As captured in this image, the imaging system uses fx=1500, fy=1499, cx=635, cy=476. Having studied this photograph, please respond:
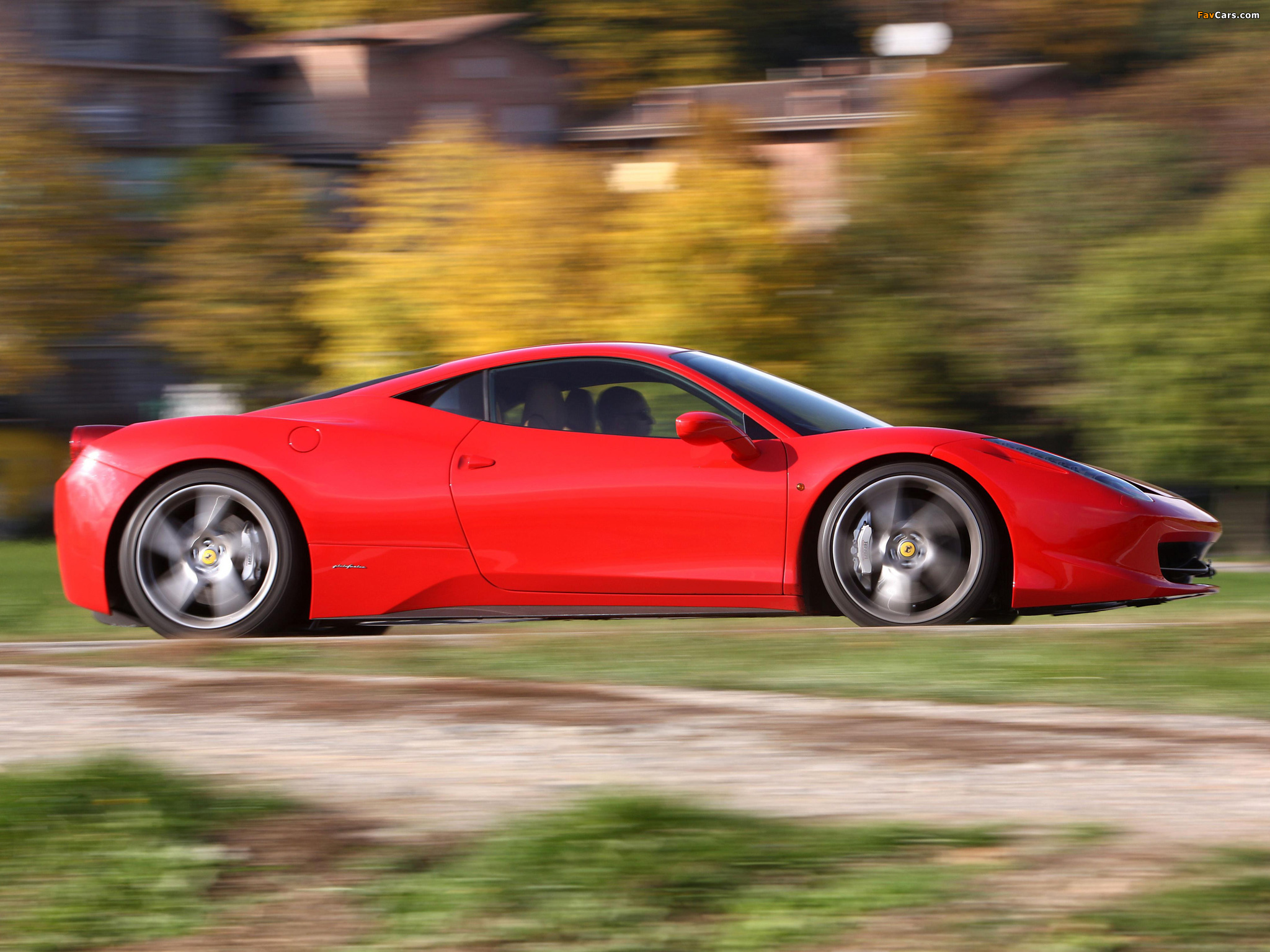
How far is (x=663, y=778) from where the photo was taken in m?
3.57

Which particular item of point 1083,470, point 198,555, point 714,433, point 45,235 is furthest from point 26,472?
point 1083,470

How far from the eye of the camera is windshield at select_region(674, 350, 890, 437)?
19.9 feet

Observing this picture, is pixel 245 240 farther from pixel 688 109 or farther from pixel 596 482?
pixel 596 482

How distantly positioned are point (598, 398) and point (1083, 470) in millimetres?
1942

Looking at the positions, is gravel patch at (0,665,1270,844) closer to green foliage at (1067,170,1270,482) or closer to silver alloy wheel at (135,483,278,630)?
silver alloy wheel at (135,483,278,630)

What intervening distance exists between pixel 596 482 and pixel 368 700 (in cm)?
154

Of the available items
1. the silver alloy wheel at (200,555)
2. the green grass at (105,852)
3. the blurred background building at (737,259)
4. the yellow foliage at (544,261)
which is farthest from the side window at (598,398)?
the yellow foliage at (544,261)

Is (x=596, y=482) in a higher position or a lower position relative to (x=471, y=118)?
lower

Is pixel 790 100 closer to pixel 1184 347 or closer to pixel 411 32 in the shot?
pixel 411 32

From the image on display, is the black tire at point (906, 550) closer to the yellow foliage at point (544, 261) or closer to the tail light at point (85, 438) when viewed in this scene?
the tail light at point (85, 438)

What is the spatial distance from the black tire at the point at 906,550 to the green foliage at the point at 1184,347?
38.2ft

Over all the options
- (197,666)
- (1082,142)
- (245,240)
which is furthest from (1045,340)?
(197,666)

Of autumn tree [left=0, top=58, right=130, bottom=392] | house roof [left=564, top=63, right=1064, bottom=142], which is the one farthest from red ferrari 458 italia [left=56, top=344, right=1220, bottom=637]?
house roof [left=564, top=63, right=1064, bottom=142]

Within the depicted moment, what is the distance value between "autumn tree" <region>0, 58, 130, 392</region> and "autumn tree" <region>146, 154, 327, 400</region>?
1047 mm
